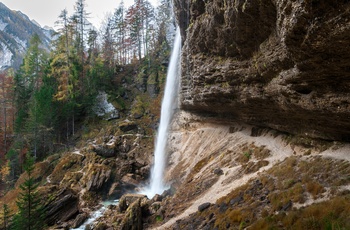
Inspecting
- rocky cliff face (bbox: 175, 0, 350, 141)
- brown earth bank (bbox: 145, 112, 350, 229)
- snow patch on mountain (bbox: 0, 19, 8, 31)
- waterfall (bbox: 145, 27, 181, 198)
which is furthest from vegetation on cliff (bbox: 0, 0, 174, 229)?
snow patch on mountain (bbox: 0, 19, 8, 31)

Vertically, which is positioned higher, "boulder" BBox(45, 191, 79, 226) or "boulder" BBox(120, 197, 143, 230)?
"boulder" BBox(120, 197, 143, 230)

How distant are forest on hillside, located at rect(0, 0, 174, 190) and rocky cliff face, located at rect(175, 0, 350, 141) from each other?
23.8 metres

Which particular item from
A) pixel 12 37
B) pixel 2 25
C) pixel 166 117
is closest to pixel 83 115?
pixel 166 117

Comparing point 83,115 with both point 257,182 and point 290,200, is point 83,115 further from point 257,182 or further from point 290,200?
point 290,200

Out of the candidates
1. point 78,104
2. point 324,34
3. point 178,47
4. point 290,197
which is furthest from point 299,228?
point 78,104

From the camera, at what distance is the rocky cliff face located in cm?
698

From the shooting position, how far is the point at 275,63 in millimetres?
10523

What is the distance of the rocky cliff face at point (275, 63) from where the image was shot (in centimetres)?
698

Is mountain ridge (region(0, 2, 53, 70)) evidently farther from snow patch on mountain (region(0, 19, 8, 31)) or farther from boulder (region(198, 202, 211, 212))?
boulder (region(198, 202, 211, 212))

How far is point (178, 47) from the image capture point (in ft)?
95.5

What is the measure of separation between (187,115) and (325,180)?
55.5ft

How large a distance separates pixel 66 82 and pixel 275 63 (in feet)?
130

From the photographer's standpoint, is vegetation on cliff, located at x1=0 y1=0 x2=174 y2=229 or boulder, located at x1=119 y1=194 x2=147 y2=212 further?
vegetation on cliff, located at x1=0 y1=0 x2=174 y2=229

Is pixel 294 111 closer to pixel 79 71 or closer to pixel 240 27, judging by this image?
pixel 240 27
